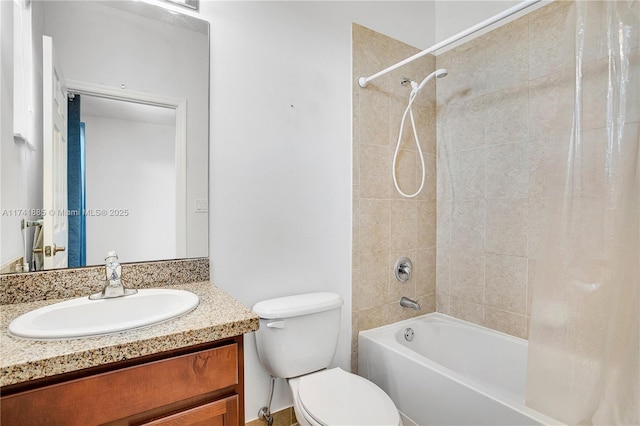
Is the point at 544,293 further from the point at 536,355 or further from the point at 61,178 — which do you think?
the point at 61,178

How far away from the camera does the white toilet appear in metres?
1.24

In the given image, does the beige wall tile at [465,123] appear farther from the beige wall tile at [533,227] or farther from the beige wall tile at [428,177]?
the beige wall tile at [533,227]

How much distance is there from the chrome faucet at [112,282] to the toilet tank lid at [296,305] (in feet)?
1.72

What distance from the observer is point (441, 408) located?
1421 millimetres

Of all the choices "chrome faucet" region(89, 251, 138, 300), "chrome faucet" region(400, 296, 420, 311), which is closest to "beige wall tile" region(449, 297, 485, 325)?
"chrome faucet" region(400, 296, 420, 311)

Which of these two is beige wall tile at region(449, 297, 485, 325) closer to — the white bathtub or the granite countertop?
the white bathtub

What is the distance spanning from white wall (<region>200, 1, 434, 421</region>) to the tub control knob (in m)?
0.35

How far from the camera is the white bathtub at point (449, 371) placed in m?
1.27

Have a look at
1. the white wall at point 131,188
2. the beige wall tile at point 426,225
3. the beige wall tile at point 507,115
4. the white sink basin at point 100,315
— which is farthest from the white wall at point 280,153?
the beige wall tile at point 507,115

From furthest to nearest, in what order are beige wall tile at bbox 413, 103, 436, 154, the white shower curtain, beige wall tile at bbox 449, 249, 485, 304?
beige wall tile at bbox 413, 103, 436, 154, beige wall tile at bbox 449, 249, 485, 304, the white shower curtain

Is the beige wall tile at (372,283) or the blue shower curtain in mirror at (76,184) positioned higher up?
the blue shower curtain in mirror at (76,184)

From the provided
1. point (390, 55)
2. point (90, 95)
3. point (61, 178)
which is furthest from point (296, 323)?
point (390, 55)

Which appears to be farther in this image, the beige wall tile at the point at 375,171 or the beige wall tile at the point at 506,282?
the beige wall tile at the point at 375,171

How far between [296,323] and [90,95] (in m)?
1.19
